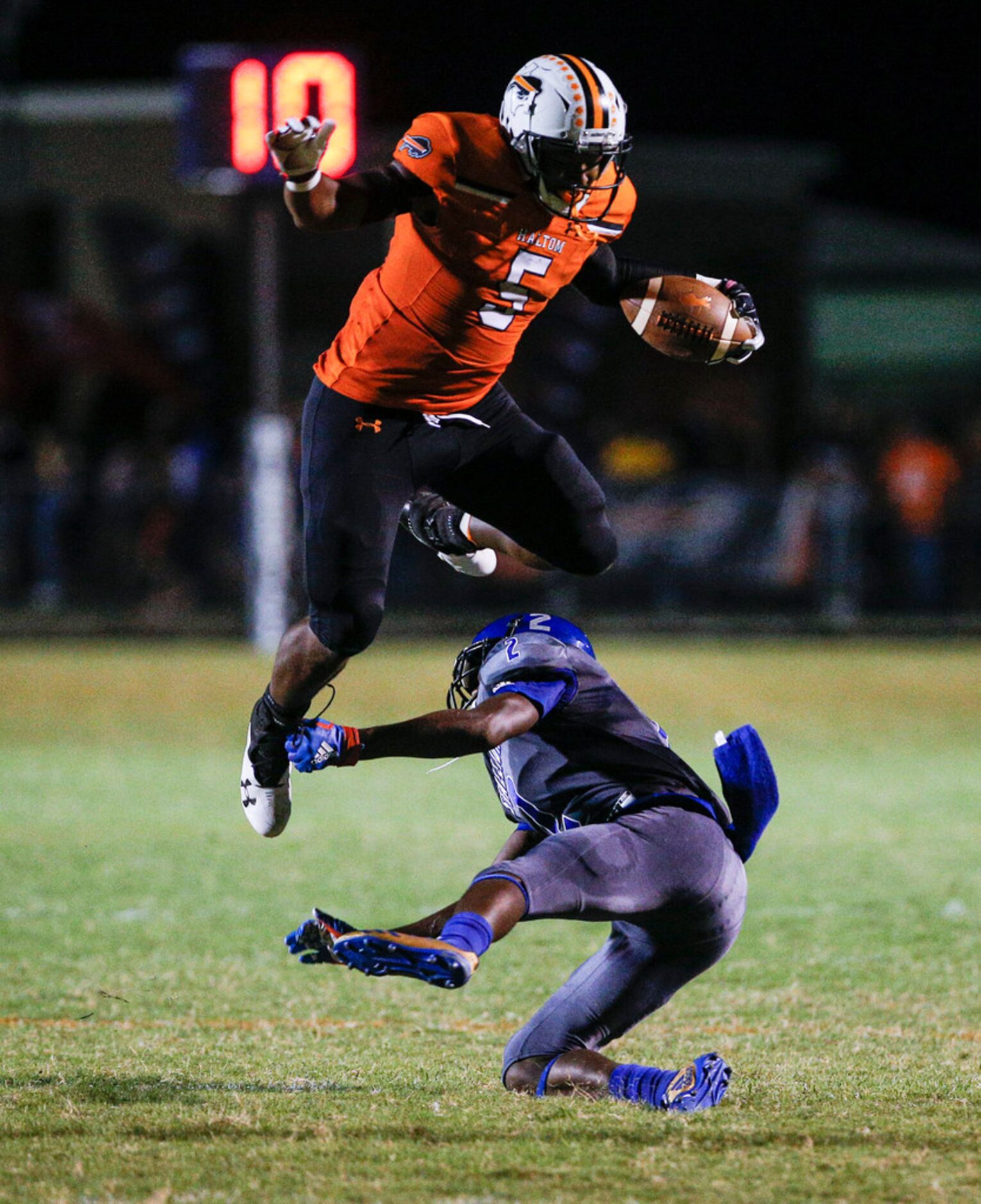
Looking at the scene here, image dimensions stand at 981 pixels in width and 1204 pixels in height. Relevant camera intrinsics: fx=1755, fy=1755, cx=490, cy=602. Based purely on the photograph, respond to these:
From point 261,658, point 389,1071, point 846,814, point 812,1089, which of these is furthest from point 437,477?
point 261,658

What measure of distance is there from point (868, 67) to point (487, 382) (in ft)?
71.8

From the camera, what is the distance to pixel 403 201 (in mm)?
5117

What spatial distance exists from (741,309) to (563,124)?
97 cm

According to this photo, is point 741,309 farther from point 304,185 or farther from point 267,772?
point 267,772

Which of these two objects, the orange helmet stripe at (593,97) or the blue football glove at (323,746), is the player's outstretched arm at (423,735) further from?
the orange helmet stripe at (593,97)

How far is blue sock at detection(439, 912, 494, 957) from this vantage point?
400 centimetres

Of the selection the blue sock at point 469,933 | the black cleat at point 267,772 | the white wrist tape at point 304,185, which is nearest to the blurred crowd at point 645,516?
the black cleat at point 267,772

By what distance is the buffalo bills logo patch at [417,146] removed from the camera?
5156 mm

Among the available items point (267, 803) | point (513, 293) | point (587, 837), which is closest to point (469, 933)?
point (587, 837)

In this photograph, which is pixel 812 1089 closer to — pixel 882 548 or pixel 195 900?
pixel 195 900

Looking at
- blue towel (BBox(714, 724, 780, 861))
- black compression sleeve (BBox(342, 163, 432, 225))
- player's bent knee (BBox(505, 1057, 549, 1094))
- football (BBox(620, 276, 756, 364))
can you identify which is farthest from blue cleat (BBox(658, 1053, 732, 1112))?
black compression sleeve (BBox(342, 163, 432, 225))

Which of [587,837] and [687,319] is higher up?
[687,319]

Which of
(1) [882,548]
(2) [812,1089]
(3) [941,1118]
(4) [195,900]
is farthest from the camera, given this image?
(1) [882,548]

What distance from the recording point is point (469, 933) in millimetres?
4031
